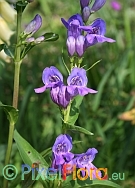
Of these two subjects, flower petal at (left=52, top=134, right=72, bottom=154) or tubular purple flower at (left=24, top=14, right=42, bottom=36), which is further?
tubular purple flower at (left=24, top=14, right=42, bottom=36)

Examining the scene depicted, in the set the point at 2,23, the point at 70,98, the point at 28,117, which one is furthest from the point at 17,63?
the point at 28,117

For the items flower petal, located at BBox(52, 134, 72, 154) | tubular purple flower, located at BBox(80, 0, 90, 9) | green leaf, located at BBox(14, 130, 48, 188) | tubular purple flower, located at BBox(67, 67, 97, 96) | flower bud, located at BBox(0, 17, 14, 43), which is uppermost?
flower bud, located at BBox(0, 17, 14, 43)

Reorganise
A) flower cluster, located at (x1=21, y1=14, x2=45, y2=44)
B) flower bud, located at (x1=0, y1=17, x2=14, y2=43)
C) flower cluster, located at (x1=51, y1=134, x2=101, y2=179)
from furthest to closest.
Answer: flower bud, located at (x1=0, y1=17, x2=14, y2=43) < flower cluster, located at (x1=21, y1=14, x2=45, y2=44) < flower cluster, located at (x1=51, y1=134, x2=101, y2=179)

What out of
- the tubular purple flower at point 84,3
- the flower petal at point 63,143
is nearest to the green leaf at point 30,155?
the flower petal at point 63,143

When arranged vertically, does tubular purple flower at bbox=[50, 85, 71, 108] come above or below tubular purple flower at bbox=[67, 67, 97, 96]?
below

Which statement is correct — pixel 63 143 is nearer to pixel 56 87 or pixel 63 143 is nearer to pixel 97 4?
pixel 56 87

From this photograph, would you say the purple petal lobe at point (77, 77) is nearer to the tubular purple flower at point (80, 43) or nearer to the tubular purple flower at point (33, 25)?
the tubular purple flower at point (80, 43)

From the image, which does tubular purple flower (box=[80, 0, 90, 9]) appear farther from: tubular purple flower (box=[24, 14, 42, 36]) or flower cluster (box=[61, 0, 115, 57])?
tubular purple flower (box=[24, 14, 42, 36])

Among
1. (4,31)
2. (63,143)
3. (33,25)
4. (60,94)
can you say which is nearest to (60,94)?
(60,94)

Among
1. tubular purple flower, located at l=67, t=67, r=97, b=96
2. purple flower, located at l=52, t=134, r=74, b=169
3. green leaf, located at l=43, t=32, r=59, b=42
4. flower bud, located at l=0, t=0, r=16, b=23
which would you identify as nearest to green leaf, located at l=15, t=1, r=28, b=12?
green leaf, located at l=43, t=32, r=59, b=42
